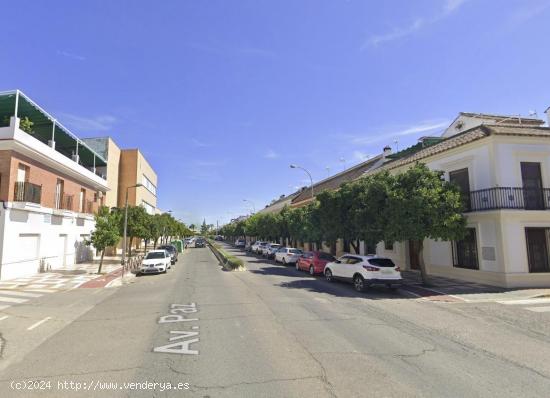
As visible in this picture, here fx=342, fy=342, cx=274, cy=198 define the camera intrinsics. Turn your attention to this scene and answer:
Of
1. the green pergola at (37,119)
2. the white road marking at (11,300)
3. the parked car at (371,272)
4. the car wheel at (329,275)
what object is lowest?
the white road marking at (11,300)

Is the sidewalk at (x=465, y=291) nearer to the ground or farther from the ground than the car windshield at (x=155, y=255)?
nearer to the ground

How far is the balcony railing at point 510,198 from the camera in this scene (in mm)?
16547

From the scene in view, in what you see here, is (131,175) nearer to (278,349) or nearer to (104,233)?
(104,233)

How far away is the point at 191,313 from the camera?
34.8ft

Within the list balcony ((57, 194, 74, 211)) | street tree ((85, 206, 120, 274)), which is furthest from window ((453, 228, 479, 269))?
balcony ((57, 194, 74, 211))

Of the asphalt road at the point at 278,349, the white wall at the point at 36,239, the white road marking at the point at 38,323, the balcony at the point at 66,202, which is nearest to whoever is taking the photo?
the asphalt road at the point at 278,349

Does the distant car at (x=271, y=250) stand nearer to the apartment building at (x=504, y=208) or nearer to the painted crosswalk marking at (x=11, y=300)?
the apartment building at (x=504, y=208)

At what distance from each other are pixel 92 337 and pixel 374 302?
375 inches

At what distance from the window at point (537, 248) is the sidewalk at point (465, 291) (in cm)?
168

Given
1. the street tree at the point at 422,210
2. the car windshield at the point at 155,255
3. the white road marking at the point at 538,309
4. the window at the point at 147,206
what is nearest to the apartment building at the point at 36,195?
the car windshield at the point at 155,255

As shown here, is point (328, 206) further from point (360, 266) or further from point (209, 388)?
point (209, 388)

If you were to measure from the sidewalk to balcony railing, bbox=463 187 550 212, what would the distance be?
3823 millimetres

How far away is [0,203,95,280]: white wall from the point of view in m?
18.3

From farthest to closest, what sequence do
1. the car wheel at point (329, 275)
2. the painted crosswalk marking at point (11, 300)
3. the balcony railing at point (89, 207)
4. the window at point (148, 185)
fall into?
the window at point (148, 185) < the balcony railing at point (89, 207) < the car wheel at point (329, 275) < the painted crosswalk marking at point (11, 300)
